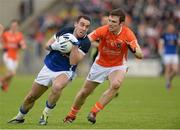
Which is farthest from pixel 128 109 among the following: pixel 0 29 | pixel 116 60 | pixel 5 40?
pixel 5 40

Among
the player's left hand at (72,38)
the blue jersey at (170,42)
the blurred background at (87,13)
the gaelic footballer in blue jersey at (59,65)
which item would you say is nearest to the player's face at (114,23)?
the gaelic footballer in blue jersey at (59,65)

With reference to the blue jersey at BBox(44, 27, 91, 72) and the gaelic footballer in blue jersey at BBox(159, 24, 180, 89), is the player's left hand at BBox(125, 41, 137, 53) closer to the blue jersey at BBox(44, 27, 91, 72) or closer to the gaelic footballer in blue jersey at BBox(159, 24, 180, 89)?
the blue jersey at BBox(44, 27, 91, 72)

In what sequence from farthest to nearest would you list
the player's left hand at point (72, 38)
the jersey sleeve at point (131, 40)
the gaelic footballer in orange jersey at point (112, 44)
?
the gaelic footballer in orange jersey at point (112, 44) < the jersey sleeve at point (131, 40) < the player's left hand at point (72, 38)

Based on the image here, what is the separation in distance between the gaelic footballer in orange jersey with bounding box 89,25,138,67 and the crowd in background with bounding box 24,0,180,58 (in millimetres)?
23193

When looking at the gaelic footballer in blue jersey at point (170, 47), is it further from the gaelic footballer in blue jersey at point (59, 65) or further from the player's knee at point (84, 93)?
the gaelic footballer in blue jersey at point (59, 65)

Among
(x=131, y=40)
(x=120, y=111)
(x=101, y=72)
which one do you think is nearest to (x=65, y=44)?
(x=131, y=40)

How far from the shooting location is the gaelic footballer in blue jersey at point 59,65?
13383mm

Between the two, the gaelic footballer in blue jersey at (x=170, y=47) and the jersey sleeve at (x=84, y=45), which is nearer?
the jersey sleeve at (x=84, y=45)

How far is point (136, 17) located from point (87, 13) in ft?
9.09

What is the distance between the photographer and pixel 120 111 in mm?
17172

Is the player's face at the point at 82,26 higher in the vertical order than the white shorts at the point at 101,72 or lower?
higher

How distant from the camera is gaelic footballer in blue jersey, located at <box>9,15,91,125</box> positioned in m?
13.4

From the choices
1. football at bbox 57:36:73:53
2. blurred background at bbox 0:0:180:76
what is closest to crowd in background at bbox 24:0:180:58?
blurred background at bbox 0:0:180:76

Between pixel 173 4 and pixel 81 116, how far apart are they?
81.2ft
